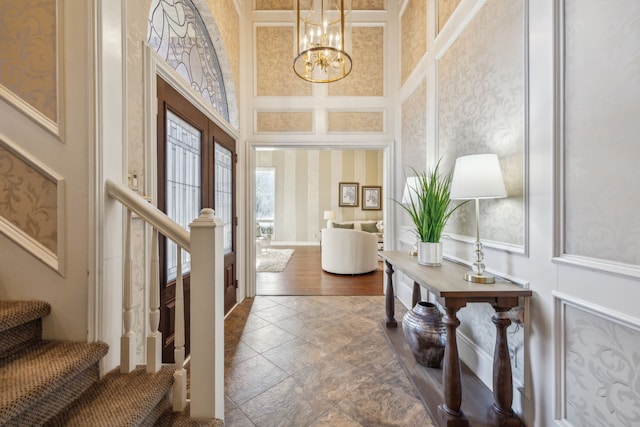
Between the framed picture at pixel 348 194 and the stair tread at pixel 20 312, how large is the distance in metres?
7.20

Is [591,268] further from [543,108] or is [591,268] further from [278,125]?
[278,125]

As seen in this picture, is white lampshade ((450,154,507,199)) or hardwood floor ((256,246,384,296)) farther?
hardwood floor ((256,246,384,296))

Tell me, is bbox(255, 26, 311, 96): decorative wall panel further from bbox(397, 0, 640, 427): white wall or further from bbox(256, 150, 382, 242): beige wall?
bbox(256, 150, 382, 242): beige wall

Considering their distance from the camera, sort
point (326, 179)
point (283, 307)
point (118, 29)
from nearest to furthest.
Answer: point (118, 29) → point (283, 307) → point (326, 179)

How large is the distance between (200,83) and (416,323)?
2.74 metres

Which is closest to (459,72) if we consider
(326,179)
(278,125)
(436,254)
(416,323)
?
(436,254)

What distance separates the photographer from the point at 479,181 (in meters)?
1.34

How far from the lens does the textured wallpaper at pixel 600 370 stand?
904 millimetres

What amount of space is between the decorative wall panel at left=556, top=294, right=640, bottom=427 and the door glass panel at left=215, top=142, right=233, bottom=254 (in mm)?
2628

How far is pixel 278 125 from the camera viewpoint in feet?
10.8

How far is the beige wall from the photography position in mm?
7918

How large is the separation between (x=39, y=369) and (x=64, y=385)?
96 millimetres

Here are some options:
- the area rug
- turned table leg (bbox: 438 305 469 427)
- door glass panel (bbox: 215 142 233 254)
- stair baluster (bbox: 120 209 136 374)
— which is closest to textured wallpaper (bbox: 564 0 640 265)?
turned table leg (bbox: 438 305 469 427)

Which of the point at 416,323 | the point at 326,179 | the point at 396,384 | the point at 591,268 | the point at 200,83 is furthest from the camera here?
the point at 326,179
